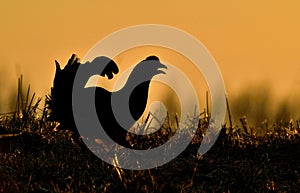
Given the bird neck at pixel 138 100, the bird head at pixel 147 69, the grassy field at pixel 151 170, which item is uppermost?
the bird head at pixel 147 69

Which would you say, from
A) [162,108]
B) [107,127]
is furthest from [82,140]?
[162,108]

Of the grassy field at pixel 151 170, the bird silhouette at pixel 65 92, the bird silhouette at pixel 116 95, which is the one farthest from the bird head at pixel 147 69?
the grassy field at pixel 151 170

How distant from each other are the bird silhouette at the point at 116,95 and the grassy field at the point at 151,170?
12.6 inches

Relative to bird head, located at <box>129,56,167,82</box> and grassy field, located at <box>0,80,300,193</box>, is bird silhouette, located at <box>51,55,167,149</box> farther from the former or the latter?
grassy field, located at <box>0,80,300,193</box>

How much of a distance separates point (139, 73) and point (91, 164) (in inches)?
41.6

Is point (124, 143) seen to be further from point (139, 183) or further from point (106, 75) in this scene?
point (139, 183)

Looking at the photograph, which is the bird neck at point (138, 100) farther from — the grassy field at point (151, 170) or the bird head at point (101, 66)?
the grassy field at point (151, 170)

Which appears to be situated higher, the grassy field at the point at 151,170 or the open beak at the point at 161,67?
the open beak at the point at 161,67

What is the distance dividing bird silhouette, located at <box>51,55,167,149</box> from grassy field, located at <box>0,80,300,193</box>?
320mm

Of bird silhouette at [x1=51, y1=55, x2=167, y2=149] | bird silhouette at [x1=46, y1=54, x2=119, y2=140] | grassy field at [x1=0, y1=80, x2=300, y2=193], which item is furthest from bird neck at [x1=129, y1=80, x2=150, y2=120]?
→ grassy field at [x1=0, y1=80, x2=300, y2=193]

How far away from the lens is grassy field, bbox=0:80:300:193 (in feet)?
28.4

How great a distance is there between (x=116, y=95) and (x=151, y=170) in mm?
1131

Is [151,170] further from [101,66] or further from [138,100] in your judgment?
[101,66]

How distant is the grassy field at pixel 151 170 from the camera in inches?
341
